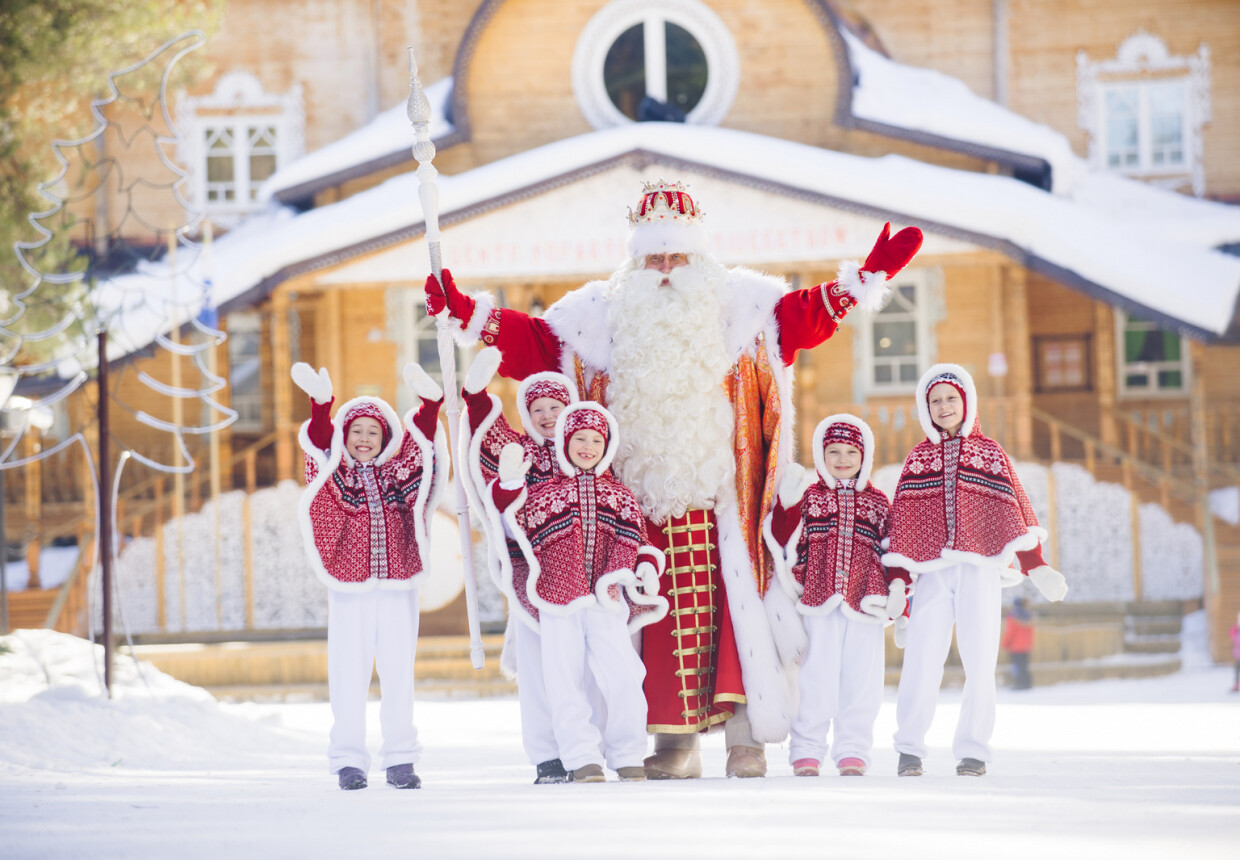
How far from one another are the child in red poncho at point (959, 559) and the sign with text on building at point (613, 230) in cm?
886

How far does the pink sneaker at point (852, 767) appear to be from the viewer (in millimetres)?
6051

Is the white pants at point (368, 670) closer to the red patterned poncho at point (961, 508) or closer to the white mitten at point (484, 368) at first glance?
the white mitten at point (484, 368)

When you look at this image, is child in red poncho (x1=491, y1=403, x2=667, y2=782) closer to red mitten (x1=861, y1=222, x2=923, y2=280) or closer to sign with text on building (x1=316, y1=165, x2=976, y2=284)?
red mitten (x1=861, y1=222, x2=923, y2=280)

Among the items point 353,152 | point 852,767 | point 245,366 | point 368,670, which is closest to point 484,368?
point 368,670

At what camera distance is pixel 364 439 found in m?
6.32

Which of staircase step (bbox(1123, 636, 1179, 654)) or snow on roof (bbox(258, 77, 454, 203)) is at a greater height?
snow on roof (bbox(258, 77, 454, 203))

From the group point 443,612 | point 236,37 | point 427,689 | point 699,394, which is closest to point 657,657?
point 699,394

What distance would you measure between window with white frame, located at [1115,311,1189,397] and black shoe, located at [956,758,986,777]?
43.9 ft

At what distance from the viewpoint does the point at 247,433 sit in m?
18.7

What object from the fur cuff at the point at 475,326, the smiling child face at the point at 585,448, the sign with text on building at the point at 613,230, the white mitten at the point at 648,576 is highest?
the sign with text on building at the point at 613,230

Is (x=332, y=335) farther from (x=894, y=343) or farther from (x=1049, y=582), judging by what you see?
(x=1049, y=582)

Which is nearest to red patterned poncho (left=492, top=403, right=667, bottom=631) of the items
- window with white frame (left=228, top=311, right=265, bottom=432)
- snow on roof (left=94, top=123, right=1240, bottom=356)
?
snow on roof (left=94, top=123, right=1240, bottom=356)

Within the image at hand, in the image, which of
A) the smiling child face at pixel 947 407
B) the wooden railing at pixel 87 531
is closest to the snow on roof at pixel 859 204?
the wooden railing at pixel 87 531

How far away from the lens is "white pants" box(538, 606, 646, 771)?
5.88 meters
